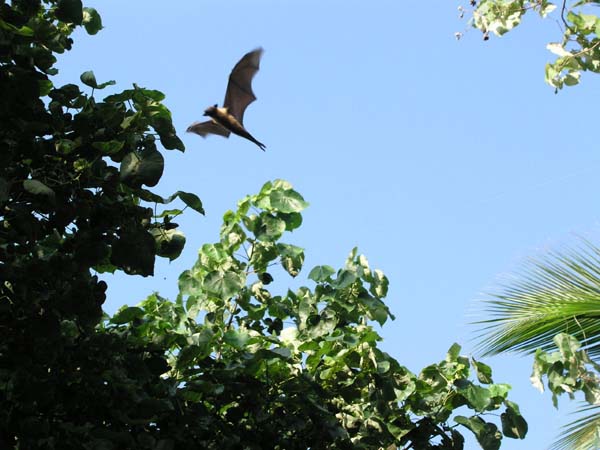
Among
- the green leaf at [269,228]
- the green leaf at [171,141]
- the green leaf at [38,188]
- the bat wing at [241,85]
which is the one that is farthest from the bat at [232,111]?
the green leaf at [38,188]

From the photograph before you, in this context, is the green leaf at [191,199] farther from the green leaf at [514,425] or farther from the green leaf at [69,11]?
the green leaf at [514,425]

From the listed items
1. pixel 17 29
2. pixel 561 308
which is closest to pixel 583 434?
pixel 561 308

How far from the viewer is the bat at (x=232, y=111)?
19.9ft

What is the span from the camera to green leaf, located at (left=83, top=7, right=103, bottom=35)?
12.0ft

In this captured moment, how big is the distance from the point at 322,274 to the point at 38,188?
1777 mm

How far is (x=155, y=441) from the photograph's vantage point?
3506 millimetres

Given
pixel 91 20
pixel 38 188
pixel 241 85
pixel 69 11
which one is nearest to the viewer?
pixel 38 188

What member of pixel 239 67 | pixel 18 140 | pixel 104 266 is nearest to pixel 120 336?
pixel 104 266

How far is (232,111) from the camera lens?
6379 mm

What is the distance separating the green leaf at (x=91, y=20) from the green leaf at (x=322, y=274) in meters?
1.57

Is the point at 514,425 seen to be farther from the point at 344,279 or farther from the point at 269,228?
the point at 269,228

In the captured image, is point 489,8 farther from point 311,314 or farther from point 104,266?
point 104,266

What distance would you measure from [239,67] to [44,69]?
2581 mm

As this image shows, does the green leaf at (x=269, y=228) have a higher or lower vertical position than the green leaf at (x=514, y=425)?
higher
